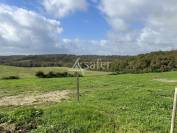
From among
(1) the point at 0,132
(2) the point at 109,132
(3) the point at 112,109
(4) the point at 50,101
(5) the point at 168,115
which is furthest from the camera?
(4) the point at 50,101

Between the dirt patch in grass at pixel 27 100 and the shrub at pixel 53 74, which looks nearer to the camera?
the dirt patch in grass at pixel 27 100

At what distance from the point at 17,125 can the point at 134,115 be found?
11.8 ft

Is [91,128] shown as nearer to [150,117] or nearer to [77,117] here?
[77,117]

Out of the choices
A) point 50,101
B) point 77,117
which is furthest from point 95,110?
point 50,101

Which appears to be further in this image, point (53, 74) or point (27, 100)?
point (53, 74)

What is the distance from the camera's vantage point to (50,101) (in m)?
20.7

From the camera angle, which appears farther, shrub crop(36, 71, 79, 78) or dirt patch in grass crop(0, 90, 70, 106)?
shrub crop(36, 71, 79, 78)

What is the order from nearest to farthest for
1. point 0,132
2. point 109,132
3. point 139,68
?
point 109,132 < point 0,132 < point 139,68

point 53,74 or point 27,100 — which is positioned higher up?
point 27,100

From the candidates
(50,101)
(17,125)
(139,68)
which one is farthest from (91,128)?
(139,68)

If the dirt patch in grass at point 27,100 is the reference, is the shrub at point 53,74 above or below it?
below

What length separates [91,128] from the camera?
11312mm

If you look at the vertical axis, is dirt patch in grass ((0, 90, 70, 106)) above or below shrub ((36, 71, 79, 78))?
above

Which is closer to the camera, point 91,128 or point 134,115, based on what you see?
point 91,128
